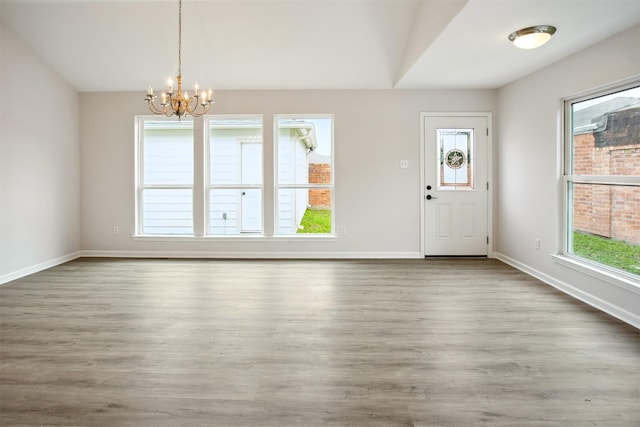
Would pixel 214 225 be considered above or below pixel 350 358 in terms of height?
above

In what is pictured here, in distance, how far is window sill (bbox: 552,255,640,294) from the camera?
10.3ft

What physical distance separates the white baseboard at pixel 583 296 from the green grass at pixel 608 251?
34 centimetres

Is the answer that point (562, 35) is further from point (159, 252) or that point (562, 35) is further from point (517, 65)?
point (159, 252)

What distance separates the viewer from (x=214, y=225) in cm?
588

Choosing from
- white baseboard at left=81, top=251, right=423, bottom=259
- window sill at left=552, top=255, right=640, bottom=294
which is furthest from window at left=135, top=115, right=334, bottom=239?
window sill at left=552, top=255, right=640, bottom=294

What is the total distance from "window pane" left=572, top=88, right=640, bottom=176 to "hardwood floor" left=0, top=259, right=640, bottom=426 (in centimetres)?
133

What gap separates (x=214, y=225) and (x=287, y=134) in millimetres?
1784

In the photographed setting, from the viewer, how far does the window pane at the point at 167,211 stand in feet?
19.3

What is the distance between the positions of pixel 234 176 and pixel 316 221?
143 centimetres

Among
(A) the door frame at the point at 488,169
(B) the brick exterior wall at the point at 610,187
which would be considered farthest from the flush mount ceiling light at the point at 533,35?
(A) the door frame at the point at 488,169

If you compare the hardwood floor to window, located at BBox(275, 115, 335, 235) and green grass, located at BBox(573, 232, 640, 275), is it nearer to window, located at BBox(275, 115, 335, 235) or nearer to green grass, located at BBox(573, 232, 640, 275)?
green grass, located at BBox(573, 232, 640, 275)

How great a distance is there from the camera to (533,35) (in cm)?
323

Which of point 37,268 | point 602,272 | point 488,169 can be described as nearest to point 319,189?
point 488,169

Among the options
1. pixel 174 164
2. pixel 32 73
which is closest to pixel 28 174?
pixel 32 73
